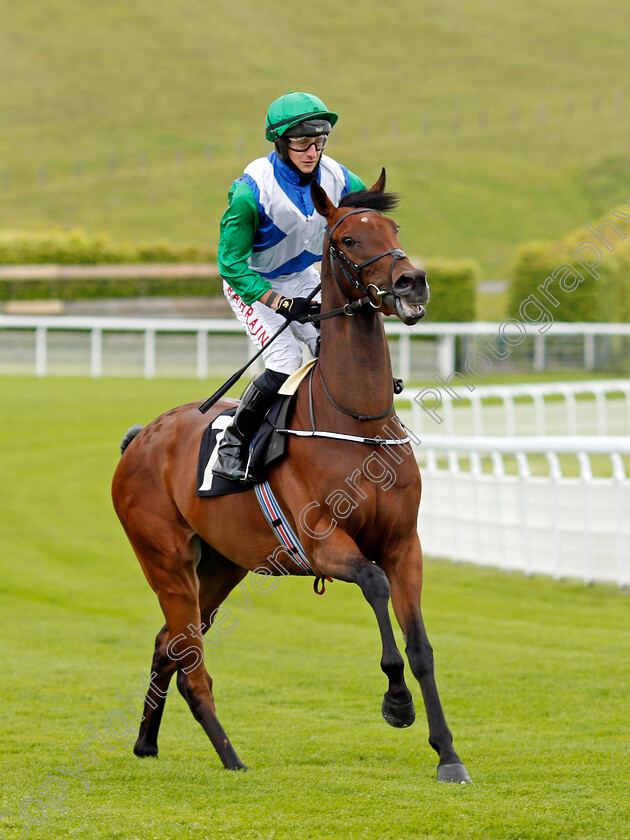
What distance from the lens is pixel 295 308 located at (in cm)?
410

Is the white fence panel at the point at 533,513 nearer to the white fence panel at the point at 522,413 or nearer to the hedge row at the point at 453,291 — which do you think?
the white fence panel at the point at 522,413

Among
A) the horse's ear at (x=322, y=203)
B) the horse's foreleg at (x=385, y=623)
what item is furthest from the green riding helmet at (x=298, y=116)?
the horse's foreleg at (x=385, y=623)

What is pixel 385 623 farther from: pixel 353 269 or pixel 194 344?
pixel 194 344

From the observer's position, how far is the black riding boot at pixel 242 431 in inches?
164

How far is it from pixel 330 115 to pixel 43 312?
73.6 ft

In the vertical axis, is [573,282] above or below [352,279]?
below

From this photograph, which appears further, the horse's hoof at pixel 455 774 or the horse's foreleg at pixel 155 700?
the horse's foreleg at pixel 155 700

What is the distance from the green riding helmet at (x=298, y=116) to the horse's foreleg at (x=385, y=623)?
1460 mm

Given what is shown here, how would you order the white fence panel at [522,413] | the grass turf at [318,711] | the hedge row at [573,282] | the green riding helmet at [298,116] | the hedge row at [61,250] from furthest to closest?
the hedge row at [61,250]
the hedge row at [573,282]
the white fence panel at [522,413]
the green riding helmet at [298,116]
the grass turf at [318,711]

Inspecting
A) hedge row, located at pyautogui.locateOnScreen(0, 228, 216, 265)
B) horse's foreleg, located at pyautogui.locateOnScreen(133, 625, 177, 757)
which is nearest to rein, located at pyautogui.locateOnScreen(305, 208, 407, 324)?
horse's foreleg, located at pyautogui.locateOnScreen(133, 625, 177, 757)

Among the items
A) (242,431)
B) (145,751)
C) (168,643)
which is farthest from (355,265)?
(145,751)

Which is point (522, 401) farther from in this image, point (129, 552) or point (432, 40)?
point (432, 40)

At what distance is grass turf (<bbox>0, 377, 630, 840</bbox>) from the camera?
3.44 meters

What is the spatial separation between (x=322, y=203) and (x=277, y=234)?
358 millimetres
